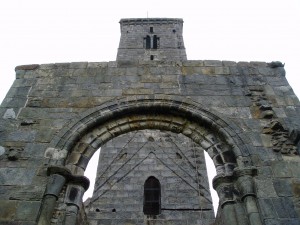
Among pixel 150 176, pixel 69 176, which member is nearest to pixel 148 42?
pixel 150 176

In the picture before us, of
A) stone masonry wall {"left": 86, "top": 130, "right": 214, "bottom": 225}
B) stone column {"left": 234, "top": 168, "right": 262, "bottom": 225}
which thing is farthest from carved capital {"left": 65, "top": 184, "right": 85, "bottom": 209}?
stone masonry wall {"left": 86, "top": 130, "right": 214, "bottom": 225}

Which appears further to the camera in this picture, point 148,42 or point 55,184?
point 148,42

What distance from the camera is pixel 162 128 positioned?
5.67 metres

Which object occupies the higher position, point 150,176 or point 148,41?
point 148,41

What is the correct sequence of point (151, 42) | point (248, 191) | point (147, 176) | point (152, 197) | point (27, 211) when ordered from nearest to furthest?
point (27, 211)
point (248, 191)
point (152, 197)
point (147, 176)
point (151, 42)

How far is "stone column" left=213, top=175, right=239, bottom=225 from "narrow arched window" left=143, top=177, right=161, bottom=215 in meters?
4.27

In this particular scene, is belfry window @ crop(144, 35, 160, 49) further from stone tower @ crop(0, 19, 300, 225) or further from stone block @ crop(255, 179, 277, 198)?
stone block @ crop(255, 179, 277, 198)

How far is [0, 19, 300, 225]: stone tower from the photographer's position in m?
4.39

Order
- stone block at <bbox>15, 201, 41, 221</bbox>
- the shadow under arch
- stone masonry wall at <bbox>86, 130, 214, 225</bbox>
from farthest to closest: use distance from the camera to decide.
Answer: stone masonry wall at <bbox>86, 130, 214, 225</bbox> → the shadow under arch → stone block at <bbox>15, 201, 41, 221</bbox>

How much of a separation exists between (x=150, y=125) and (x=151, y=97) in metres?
0.52

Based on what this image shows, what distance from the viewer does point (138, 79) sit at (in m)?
6.17

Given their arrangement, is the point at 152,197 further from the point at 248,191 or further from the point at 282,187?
the point at 282,187

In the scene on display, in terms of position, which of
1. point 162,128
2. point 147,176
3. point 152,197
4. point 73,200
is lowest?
point 73,200

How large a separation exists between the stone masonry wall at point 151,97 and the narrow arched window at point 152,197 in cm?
416
